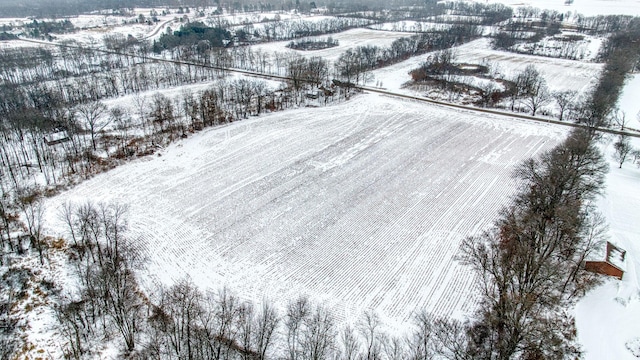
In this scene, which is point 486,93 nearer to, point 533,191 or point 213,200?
point 533,191

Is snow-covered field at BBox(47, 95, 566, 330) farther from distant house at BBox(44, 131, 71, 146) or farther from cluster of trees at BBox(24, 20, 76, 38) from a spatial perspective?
cluster of trees at BBox(24, 20, 76, 38)

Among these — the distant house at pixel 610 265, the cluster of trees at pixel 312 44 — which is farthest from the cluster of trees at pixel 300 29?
the distant house at pixel 610 265

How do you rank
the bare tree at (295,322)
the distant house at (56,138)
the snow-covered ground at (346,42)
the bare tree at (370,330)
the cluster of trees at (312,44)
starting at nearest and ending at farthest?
the bare tree at (295,322), the bare tree at (370,330), the distant house at (56,138), the snow-covered ground at (346,42), the cluster of trees at (312,44)

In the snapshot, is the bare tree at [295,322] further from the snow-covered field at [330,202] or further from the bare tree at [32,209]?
the bare tree at [32,209]

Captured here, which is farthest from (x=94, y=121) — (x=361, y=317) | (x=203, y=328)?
(x=361, y=317)

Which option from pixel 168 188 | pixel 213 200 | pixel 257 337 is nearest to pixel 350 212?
pixel 213 200

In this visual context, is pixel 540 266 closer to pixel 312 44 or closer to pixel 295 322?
pixel 295 322

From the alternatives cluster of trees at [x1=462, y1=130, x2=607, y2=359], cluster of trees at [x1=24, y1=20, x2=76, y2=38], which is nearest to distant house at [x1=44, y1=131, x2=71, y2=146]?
cluster of trees at [x1=462, y1=130, x2=607, y2=359]
